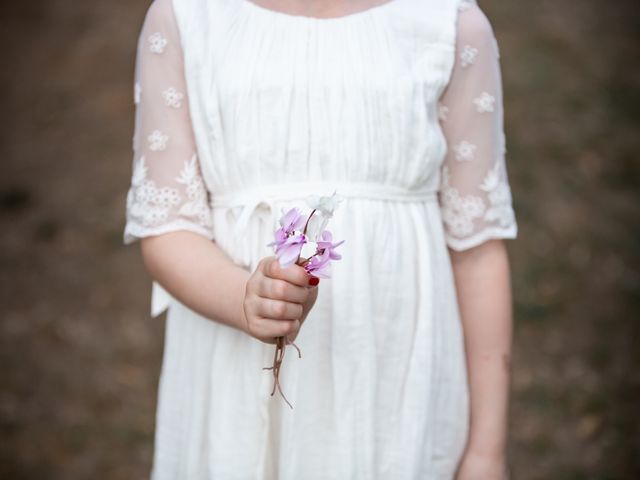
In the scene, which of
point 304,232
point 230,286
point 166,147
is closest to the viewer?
point 304,232

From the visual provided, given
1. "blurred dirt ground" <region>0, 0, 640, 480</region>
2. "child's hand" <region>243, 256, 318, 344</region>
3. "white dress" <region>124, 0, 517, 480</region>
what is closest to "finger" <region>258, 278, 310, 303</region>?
"child's hand" <region>243, 256, 318, 344</region>

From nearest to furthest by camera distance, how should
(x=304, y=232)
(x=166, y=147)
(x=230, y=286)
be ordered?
(x=304, y=232) → (x=230, y=286) → (x=166, y=147)

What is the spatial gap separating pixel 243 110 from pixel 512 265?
2855mm

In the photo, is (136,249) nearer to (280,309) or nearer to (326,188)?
(326,188)

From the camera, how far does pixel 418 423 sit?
1.29 meters

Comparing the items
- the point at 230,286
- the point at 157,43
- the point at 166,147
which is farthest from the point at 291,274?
the point at 157,43

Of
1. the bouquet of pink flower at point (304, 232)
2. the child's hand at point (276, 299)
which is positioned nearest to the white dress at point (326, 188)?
the child's hand at point (276, 299)

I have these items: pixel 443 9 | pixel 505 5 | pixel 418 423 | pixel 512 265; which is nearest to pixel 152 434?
pixel 512 265

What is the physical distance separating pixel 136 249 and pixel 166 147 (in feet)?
9.74

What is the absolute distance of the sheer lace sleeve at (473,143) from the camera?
4.37 feet

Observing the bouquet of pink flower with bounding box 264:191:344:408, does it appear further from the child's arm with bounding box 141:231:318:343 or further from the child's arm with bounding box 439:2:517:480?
the child's arm with bounding box 439:2:517:480

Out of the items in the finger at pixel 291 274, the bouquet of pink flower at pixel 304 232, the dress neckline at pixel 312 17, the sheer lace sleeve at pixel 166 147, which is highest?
the dress neckline at pixel 312 17

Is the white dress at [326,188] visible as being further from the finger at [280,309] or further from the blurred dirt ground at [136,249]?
the blurred dirt ground at [136,249]

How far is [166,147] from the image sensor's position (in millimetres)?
1293
